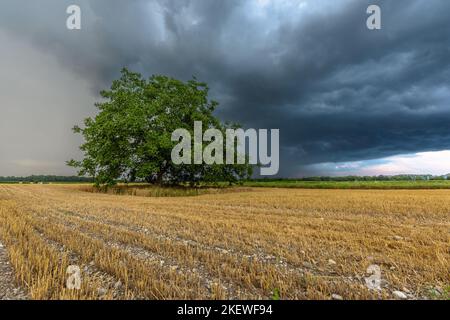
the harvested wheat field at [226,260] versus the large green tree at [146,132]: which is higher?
the large green tree at [146,132]

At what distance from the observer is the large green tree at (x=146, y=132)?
30234 millimetres

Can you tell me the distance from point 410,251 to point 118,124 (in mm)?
30074

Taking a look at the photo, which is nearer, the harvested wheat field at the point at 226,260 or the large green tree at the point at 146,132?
the harvested wheat field at the point at 226,260

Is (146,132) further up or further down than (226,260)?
further up

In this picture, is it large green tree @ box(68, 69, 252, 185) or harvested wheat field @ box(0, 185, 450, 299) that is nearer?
harvested wheat field @ box(0, 185, 450, 299)

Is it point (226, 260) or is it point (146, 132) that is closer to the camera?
point (226, 260)

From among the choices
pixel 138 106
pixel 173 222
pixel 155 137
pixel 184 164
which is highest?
pixel 138 106

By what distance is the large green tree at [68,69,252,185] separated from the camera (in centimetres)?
3023

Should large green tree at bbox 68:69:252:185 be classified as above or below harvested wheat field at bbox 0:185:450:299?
above

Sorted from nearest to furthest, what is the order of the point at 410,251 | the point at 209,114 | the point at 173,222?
1. the point at 410,251
2. the point at 173,222
3. the point at 209,114

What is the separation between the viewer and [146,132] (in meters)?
31.0

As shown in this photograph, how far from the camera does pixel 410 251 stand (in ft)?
20.4

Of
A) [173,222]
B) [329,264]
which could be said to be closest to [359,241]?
[329,264]
